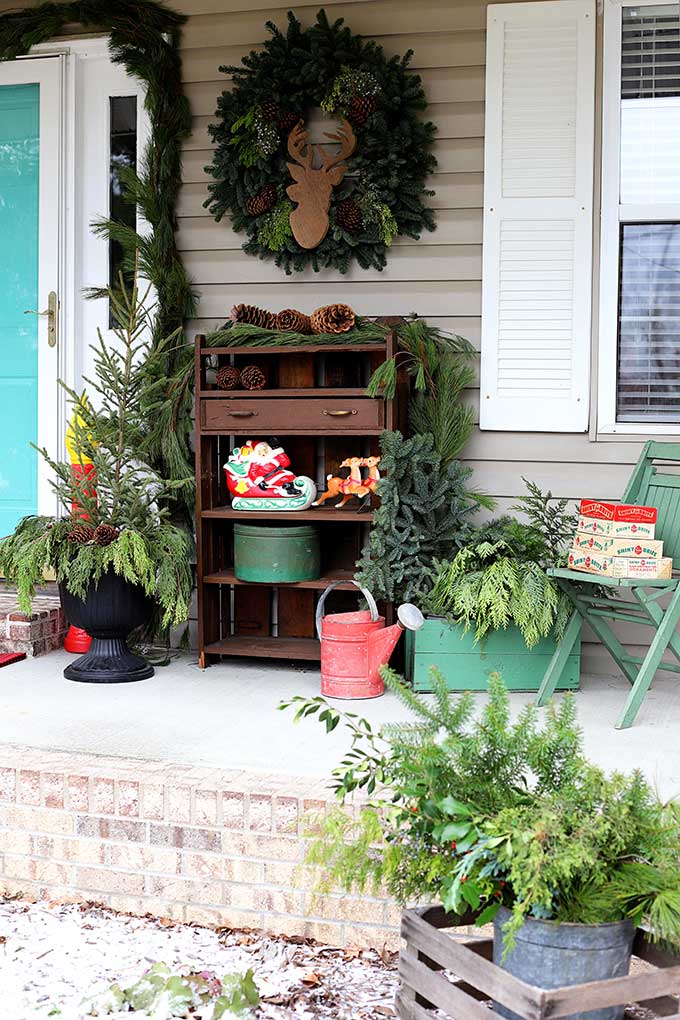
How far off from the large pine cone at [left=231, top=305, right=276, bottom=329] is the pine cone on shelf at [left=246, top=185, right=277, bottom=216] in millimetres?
416

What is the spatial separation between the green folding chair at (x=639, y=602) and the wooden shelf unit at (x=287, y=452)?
65 centimetres

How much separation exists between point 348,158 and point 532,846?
3.09 metres

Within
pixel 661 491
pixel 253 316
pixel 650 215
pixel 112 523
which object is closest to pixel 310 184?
pixel 253 316

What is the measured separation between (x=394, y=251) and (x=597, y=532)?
1414mm

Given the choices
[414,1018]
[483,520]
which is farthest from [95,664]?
[414,1018]

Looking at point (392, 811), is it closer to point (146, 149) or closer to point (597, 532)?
point (597, 532)

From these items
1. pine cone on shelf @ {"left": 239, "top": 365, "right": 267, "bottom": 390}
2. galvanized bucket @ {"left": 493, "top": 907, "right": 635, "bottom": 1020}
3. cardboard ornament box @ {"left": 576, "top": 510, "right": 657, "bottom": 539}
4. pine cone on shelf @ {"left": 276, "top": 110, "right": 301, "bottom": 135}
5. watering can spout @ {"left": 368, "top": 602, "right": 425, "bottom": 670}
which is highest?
pine cone on shelf @ {"left": 276, "top": 110, "right": 301, "bottom": 135}

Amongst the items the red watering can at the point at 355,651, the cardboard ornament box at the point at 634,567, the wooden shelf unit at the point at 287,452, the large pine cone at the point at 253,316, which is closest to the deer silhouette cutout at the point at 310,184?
the large pine cone at the point at 253,316

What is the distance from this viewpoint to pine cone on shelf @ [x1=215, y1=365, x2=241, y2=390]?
13.0 ft

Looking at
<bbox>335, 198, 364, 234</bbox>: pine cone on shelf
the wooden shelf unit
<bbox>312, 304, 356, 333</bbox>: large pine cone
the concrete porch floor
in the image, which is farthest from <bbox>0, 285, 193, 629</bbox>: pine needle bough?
<bbox>335, 198, 364, 234</bbox>: pine cone on shelf

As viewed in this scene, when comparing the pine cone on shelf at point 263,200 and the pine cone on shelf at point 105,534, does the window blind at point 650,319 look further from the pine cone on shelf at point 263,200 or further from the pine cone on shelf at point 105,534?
the pine cone on shelf at point 105,534

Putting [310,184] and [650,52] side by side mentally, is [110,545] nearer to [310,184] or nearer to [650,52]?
[310,184]

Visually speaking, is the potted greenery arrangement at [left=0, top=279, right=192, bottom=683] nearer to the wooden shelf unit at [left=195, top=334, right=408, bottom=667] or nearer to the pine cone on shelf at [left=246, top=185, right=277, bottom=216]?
the wooden shelf unit at [left=195, top=334, right=408, bottom=667]

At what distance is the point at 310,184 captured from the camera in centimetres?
411
